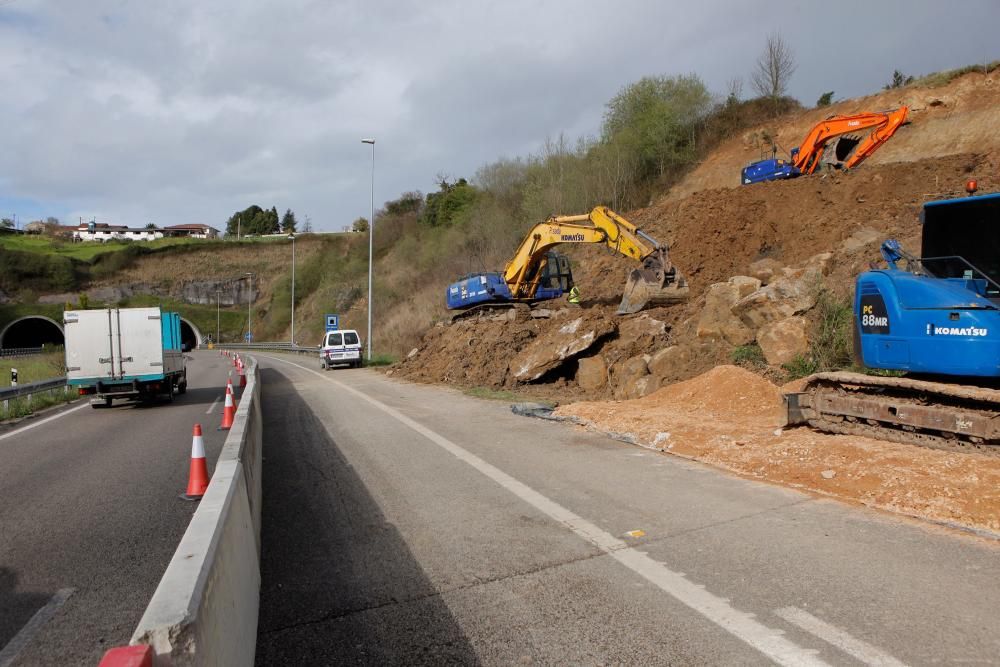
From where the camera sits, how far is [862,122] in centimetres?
2172

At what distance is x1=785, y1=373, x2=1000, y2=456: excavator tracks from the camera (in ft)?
21.8

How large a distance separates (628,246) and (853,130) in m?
9.87

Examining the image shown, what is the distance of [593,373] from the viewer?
16.6 m

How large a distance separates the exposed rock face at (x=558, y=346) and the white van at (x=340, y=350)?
652 inches

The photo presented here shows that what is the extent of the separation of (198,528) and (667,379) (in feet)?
39.2

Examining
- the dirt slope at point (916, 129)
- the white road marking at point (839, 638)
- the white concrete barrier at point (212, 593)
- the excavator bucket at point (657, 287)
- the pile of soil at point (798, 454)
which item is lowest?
the white road marking at point (839, 638)

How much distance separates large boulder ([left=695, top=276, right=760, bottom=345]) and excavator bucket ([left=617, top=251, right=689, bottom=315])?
2.63 meters

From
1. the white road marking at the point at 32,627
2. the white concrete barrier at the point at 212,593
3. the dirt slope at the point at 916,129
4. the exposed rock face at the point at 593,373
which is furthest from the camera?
the dirt slope at the point at 916,129

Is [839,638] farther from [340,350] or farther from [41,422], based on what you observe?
[340,350]

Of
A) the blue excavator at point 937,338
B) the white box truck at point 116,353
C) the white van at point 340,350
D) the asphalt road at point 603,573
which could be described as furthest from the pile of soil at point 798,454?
the white van at point 340,350

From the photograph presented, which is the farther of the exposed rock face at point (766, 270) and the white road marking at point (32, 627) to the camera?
the exposed rock face at point (766, 270)

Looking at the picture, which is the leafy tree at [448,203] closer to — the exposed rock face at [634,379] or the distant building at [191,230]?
the exposed rock face at [634,379]

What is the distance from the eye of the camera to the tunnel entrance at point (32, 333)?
69.4m

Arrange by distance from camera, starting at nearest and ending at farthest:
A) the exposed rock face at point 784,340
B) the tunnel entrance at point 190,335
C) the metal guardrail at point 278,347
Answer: the exposed rock face at point 784,340, the metal guardrail at point 278,347, the tunnel entrance at point 190,335
